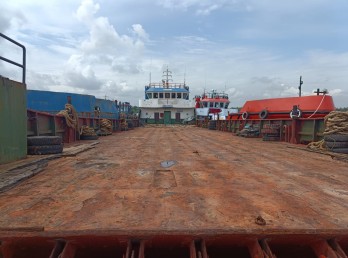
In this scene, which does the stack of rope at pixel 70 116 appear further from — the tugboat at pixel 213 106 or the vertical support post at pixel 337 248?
the tugboat at pixel 213 106

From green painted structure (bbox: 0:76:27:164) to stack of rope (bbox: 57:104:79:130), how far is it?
12.8ft

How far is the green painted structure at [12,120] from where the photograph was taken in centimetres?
435

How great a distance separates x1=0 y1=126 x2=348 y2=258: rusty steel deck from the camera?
5.64 ft

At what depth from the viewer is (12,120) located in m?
4.64

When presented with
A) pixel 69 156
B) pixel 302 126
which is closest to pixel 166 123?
pixel 302 126

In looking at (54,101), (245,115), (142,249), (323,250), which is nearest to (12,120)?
(142,249)

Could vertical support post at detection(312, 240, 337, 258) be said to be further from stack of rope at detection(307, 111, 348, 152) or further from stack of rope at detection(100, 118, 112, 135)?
stack of rope at detection(100, 118, 112, 135)

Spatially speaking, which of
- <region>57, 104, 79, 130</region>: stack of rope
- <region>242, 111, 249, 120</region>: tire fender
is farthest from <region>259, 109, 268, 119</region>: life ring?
<region>57, 104, 79, 130</region>: stack of rope

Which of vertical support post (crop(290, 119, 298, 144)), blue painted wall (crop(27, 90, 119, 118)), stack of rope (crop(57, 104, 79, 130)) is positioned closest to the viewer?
stack of rope (crop(57, 104, 79, 130))

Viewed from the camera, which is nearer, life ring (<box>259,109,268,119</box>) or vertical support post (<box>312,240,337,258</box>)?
vertical support post (<box>312,240,337,258</box>)

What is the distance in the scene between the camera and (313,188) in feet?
10.8

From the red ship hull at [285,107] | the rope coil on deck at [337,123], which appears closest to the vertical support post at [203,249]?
the rope coil on deck at [337,123]

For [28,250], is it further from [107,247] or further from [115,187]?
[115,187]

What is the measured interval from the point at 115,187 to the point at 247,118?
11.1m
